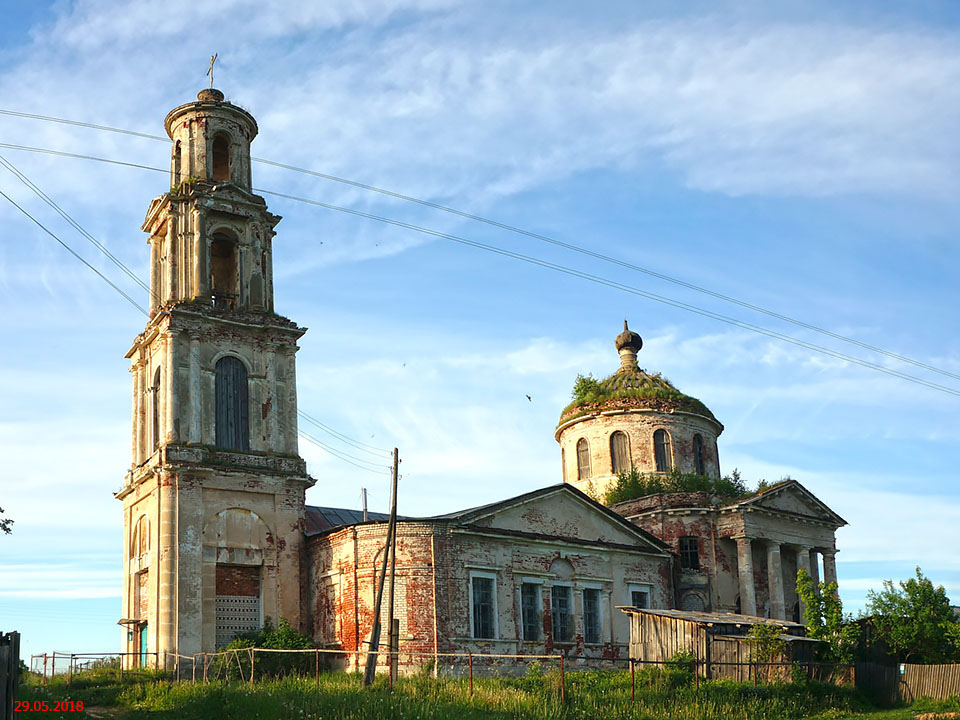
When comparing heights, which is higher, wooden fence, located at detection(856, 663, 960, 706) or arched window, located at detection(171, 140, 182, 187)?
arched window, located at detection(171, 140, 182, 187)

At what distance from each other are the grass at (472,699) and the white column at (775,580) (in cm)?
910

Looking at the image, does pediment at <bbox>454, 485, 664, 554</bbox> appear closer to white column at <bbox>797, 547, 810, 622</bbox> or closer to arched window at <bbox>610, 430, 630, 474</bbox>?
white column at <bbox>797, 547, 810, 622</bbox>

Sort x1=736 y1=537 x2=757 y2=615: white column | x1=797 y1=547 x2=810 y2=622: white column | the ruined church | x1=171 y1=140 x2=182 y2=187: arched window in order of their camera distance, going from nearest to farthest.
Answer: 1. the ruined church
2. x1=171 y1=140 x2=182 y2=187: arched window
3. x1=736 y1=537 x2=757 y2=615: white column
4. x1=797 y1=547 x2=810 y2=622: white column

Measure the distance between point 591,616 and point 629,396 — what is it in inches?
502

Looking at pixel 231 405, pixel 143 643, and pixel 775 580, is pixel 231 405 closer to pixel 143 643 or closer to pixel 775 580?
pixel 143 643

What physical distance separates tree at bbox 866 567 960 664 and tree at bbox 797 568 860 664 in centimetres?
114

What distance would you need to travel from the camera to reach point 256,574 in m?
33.3

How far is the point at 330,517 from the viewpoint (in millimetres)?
38531

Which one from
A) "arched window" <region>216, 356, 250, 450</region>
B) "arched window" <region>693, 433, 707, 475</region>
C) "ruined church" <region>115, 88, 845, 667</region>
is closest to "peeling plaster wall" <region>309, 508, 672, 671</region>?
"ruined church" <region>115, 88, 845, 667</region>

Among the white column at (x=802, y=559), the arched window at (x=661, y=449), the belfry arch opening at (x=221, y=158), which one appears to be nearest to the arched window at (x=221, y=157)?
the belfry arch opening at (x=221, y=158)

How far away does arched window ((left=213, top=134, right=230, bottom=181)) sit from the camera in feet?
125

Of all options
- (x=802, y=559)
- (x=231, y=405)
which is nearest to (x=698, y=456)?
(x=802, y=559)

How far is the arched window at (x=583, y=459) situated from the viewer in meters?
46.3

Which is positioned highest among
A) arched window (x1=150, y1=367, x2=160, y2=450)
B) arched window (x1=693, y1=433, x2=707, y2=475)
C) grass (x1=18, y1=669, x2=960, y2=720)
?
arched window (x1=150, y1=367, x2=160, y2=450)
